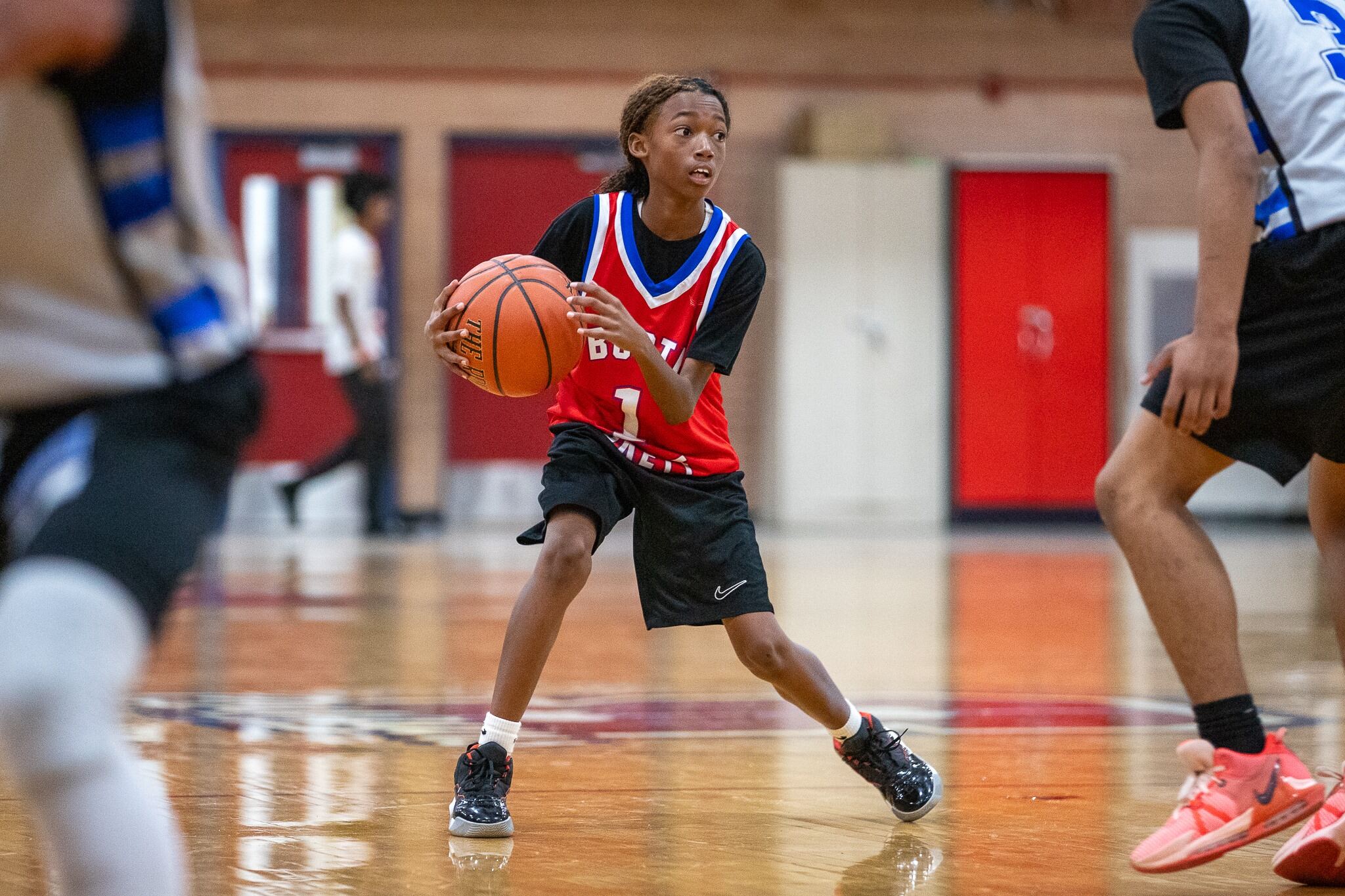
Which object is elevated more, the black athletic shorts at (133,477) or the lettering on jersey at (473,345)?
the lettering on jersey at (473,345)

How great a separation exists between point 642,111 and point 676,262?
0.30 metres

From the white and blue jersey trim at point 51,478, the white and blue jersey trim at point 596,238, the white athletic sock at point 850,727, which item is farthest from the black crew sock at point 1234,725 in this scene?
the white and blue jersey trim at point 51,478

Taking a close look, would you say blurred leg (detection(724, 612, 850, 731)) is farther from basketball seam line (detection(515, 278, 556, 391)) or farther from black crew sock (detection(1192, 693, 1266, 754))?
black crew sock (detection(1192, 693, 1266, 754))

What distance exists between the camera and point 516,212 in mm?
12828

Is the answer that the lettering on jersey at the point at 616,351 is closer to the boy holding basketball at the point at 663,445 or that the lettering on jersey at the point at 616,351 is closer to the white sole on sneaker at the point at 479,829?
the boy holding basketball at the point at 663,445

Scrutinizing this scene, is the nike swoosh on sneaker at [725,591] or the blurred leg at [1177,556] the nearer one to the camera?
the blurred leg at [1177,556]

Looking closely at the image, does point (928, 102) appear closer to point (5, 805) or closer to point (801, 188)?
point (801, 188)

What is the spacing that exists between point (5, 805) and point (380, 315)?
31.9 ft

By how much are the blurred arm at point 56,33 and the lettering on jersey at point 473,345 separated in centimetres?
153

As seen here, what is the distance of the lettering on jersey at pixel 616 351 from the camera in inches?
125

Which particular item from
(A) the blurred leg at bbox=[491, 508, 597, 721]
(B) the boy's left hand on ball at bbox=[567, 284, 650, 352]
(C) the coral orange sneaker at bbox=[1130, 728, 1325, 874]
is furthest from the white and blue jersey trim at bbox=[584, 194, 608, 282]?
(C) the coral orange sneaker at bbox=[1130, 728, 1325, 874]

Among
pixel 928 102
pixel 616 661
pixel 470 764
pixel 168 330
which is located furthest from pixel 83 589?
pixel 928 102

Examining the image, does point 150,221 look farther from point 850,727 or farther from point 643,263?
point 850,727

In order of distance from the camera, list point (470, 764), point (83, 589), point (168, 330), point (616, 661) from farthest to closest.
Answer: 1. point (616, 661)
2. point (470, 764)
3. point (168, 330)
4. point (83, 589)
